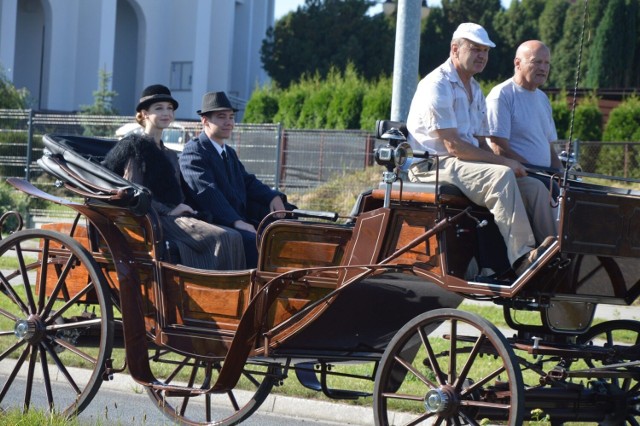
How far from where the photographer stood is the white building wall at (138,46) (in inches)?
1496

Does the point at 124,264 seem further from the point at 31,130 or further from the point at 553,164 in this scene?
the point at 31,130

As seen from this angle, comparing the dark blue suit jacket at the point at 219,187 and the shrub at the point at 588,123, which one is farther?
the shrub at the point at 588,123

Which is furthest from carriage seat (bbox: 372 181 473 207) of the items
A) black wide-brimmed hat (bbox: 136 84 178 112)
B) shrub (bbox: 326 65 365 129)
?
shrub (bbox: 326 65 365 129)

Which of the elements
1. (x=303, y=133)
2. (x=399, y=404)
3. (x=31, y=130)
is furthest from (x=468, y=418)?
(x=31, y=130)

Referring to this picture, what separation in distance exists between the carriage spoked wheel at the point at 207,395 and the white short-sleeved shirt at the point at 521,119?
1.83 m

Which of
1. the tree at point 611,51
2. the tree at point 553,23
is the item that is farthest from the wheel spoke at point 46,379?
the tree at point 553,23

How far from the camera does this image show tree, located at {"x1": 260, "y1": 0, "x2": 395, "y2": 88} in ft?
162

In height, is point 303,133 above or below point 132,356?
above

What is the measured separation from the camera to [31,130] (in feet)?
66.7

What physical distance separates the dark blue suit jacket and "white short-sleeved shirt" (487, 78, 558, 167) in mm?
1771

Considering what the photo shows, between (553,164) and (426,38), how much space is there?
1812 inches

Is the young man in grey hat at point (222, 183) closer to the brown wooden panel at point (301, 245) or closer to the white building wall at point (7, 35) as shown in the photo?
the brown wooden panel at point (301, 245)

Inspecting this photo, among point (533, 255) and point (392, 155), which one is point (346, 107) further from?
point (533, 255)

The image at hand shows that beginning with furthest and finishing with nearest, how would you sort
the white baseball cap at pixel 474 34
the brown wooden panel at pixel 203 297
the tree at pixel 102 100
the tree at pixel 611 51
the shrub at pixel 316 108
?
the tree at pixel 611 51
the tree at pixel 102 100
the shrub at pixel 316 108
the brown wooden panel at pixel 203 297
the white baseball cap at pixel 474 34
